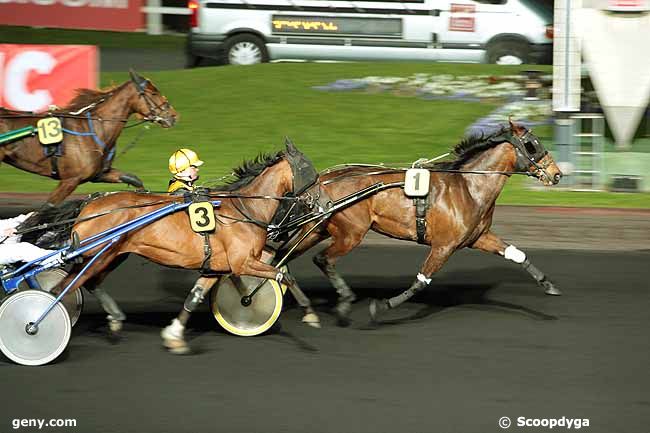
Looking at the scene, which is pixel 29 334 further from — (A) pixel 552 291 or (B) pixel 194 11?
(B) pixel 194 11

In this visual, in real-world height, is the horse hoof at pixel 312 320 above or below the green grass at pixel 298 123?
below

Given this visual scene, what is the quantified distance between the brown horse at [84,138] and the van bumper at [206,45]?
25.3 feet

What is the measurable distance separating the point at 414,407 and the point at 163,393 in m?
1.52

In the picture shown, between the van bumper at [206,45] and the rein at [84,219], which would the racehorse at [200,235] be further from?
the van bumper at [206,45]

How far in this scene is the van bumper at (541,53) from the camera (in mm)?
17719

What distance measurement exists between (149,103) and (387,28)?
7833 mm

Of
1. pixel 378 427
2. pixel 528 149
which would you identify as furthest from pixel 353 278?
pixel 378 427

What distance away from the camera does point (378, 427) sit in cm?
590

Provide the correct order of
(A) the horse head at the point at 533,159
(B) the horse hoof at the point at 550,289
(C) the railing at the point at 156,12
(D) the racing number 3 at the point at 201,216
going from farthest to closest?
(C) the railing at the point at 156,12, (B) the horse hoof at the point at 550,289, (A) the horse head at the point at 533,159, (D) the racing number 3 at the point at 201,216

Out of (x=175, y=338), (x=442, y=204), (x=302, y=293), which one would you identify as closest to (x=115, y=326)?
(x=175, y=338)

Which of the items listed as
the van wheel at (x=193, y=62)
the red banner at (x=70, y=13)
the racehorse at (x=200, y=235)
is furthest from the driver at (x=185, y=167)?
the red banner at (x=70, y=13)

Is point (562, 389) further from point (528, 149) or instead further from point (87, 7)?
point (87, 7)

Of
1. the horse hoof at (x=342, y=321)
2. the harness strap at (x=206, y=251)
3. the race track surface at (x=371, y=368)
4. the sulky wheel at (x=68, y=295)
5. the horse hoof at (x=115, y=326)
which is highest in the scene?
the harness strap at (x=206, y=251)

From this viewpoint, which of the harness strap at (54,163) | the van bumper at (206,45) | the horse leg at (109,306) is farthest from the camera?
the van bumper at (206,45)
